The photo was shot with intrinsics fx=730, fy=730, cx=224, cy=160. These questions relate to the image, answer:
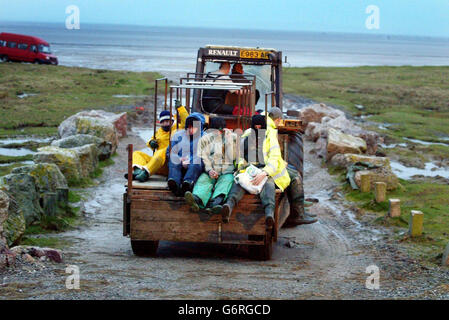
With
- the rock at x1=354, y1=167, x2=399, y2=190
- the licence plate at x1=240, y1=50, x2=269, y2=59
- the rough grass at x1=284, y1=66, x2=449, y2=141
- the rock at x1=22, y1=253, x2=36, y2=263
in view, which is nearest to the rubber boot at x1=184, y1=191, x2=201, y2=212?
the rock at x1=22, y1=253, x2=36, y2=263

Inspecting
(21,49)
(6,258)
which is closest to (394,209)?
(6,258)

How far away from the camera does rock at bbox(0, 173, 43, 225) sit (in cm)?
1144

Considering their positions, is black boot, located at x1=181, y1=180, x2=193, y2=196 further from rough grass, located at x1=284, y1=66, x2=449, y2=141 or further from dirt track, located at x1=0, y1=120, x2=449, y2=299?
rough grass, located at x1=284, y1=66, x2=449, y2=141

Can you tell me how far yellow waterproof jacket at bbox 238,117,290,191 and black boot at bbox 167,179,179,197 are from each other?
0.90 meters

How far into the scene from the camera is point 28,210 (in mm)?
11516

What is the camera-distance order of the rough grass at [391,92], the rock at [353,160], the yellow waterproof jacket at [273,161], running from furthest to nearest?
the rough grass at [391,92] < the rock at [353,160] < the yellow waterproof jacket at [273,161]

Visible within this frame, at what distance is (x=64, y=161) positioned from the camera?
15617 millimetres

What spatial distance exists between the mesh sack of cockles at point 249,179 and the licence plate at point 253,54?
4850mm

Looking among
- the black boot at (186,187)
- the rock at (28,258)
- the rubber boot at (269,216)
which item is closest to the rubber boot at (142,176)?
the black boot at (186,187)

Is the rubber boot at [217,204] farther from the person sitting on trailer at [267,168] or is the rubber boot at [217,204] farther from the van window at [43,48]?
the van window at [43,48]

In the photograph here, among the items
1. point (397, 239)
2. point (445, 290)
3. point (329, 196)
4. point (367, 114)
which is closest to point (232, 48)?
point (329, 196)

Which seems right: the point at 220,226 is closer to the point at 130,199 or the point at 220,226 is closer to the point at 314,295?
the point at 130,199

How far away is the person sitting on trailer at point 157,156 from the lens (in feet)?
33.3

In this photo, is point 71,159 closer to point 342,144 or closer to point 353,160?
point 353,160
